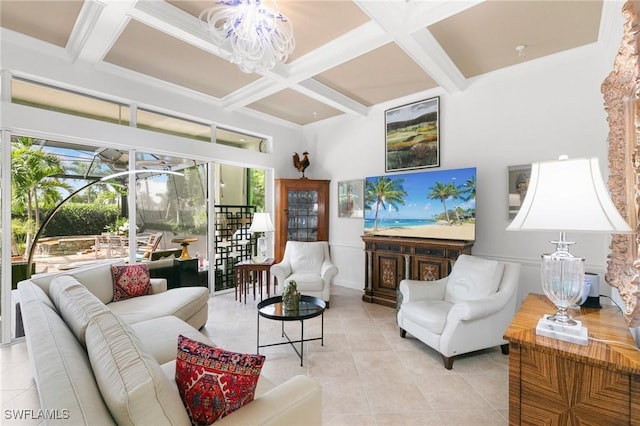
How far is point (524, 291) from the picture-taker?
3.49 m

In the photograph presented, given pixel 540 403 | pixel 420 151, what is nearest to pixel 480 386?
pixel 540 403

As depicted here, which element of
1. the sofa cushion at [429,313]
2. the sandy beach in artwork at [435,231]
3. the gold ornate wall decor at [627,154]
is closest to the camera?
the gold ornate wall decor at [627,154]

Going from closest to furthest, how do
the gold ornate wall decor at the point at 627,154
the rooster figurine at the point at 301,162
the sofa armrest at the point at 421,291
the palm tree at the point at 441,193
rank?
the gold ornate wall decor at the point at 627,154 < the sofa armrest at the point at 421,291 < the palm tree at the point at 441,193 < the rooster figurine at the point at 301,162

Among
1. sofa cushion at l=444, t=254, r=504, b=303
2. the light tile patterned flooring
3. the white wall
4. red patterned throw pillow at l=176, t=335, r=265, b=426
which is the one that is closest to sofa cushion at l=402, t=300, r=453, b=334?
sofa cushion at l=444, t=254, r=504, b=303

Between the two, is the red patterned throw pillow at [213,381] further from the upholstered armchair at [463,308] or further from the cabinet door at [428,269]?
the cabinet door at [428,269]

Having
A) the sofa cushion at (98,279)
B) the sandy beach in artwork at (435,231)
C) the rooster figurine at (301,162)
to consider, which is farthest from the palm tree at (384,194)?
the sofa cushion at (98,279)

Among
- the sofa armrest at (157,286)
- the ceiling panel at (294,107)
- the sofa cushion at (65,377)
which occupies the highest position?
the ceiling panel at (294,107)

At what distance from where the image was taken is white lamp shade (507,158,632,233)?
1287mm

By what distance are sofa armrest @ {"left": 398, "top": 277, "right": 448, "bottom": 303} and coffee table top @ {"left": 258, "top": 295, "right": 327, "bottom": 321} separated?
0.90 meters

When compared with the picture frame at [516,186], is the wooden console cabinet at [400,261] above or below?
below

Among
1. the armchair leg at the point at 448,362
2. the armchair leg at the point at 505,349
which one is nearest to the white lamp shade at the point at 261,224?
the armchair leg at the point at 448,362

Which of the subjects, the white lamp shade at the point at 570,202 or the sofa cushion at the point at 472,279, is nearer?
the white lamp shade at the point at 570,202

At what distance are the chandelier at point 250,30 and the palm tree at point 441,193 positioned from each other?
2524 millimetres

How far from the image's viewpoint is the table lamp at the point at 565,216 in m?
1.30
